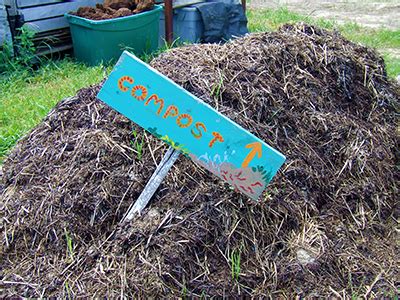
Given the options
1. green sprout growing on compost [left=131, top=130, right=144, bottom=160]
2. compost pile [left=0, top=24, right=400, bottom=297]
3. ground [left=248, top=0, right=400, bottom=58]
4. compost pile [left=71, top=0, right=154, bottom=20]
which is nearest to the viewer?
compost pile [left=0, top=24, right=400, bottom=297]

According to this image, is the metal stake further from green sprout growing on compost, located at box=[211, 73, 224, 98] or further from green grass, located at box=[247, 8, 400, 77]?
green grass, located at box=[247, 8, 400, 77]

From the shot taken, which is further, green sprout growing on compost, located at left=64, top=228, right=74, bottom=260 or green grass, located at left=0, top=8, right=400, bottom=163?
green grass, located at left=0, top=8, right=400, bottom=163

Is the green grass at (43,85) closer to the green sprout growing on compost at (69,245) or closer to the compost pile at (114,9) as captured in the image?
the compost pile at (114,9)

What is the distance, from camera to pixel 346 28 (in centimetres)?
800

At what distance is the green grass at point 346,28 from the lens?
23.2ft

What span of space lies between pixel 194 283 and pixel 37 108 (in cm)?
285

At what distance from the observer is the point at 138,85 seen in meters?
2.24

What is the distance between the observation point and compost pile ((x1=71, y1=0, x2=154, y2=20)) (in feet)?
19.9

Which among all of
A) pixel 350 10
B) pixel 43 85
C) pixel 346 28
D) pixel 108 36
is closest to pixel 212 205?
pixel 43 85

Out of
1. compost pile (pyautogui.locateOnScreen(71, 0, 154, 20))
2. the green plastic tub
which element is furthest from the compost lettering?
compost pile (pyautogui.locateOnScreen(71, 0, 154, 20))

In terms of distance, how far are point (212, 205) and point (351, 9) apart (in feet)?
26.0

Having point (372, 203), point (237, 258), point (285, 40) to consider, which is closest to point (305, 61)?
point (285, 40)

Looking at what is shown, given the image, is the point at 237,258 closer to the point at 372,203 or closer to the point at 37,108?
the point at 372,203

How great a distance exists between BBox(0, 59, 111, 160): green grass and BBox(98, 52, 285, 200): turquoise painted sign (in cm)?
203
